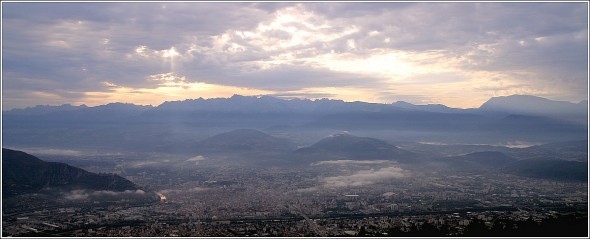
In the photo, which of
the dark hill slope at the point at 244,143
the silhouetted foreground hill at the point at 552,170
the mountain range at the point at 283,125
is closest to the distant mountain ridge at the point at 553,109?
the mountain range at the point at 283,125

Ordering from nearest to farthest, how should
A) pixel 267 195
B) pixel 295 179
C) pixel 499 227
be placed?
1. pixel 499 227
2. pixel 267 195
3. pixel 295 179

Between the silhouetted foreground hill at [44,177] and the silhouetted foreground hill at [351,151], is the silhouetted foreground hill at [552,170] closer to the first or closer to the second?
the silhouetted foreground hill at [351,151]

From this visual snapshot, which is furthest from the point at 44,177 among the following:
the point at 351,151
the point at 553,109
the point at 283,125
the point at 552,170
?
the point at 553,109

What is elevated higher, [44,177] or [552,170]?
[44,177]

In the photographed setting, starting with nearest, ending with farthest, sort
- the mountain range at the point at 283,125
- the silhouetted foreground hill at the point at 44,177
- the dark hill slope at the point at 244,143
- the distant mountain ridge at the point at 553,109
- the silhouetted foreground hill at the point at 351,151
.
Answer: the silhouetted foreground hill at the point at 44,177
the silhouetted foreground hill at the point at 351,151
the dark hill slope at the point at 244,143
the mountain range at the point at 283,125
the distant mountain ridge at the point at 553,109

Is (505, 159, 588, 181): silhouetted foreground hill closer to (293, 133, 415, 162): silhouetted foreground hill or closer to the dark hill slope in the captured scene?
(293, 133, 415, 162): silhouetted foreground hill

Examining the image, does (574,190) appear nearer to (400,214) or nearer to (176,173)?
(400,214)

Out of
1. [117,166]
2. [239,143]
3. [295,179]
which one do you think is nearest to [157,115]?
[239,143]

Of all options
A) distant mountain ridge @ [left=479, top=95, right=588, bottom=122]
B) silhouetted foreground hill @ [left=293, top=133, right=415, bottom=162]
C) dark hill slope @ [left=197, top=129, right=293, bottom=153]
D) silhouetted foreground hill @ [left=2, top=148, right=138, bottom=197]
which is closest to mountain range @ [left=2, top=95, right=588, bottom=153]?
distant mountain ridge @ [left=479, top=95, right=588, bottom=122]

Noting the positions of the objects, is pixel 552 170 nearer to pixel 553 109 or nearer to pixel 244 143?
pixel 244 143
